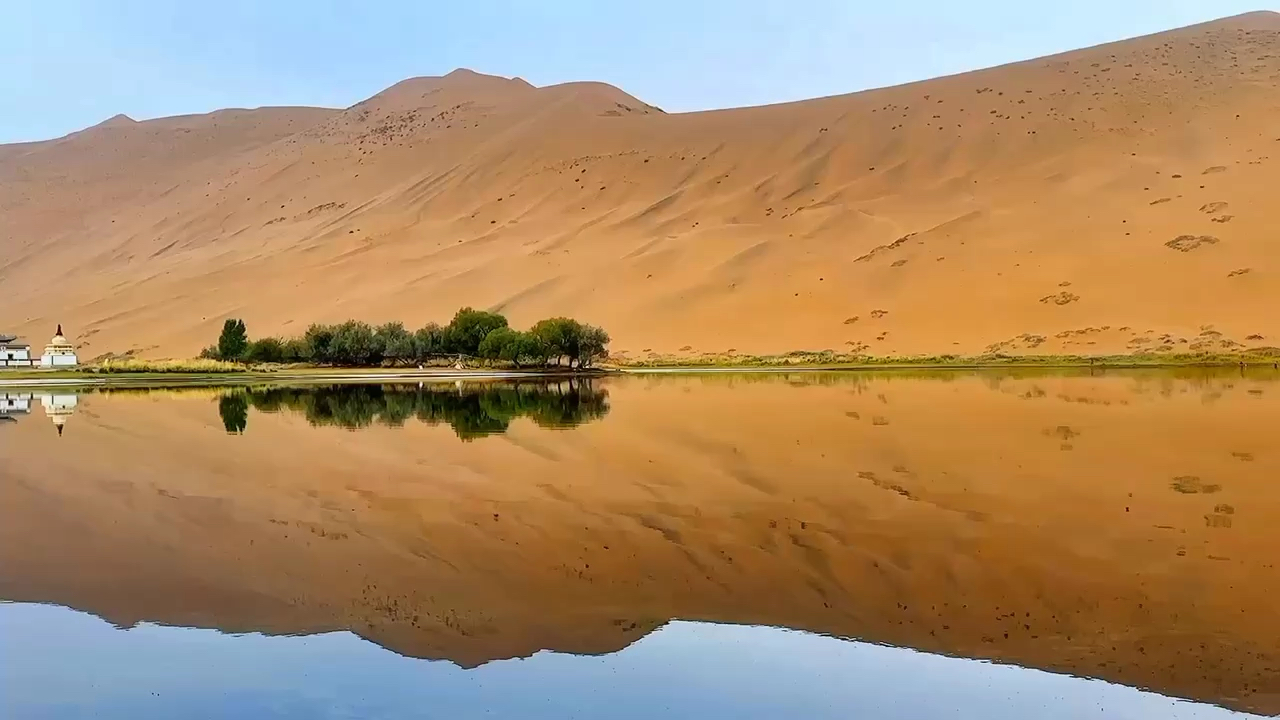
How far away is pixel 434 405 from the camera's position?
33969 mm

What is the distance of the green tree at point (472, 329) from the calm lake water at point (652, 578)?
127 ft

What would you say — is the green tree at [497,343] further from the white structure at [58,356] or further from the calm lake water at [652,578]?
the calm lake water at [652,578]

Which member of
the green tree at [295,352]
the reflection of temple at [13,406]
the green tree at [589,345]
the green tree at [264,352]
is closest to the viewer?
the reflection of temple at [13,406]

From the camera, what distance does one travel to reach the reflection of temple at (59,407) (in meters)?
30.0

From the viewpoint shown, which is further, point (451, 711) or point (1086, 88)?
point (1086, 88)

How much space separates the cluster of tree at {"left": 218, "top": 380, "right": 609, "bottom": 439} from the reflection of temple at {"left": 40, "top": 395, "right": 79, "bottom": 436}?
4.14 meters

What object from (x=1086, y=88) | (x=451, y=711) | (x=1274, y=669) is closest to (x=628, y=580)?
(x=451, y=711)

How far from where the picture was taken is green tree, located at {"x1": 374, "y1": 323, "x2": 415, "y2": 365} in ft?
203

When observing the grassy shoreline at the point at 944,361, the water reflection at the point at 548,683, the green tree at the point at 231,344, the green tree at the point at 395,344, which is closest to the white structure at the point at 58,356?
the green tree at the point at 231,344

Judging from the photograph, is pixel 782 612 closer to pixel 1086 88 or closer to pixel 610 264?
pixel 610 264

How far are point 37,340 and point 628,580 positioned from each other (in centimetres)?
8681

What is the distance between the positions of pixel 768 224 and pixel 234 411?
160ft

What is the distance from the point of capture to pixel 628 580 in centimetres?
1023

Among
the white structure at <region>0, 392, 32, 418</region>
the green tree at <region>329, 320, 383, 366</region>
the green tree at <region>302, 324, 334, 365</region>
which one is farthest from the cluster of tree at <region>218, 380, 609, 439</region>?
the green tree at <region>302, 324, 334, 365</region>
